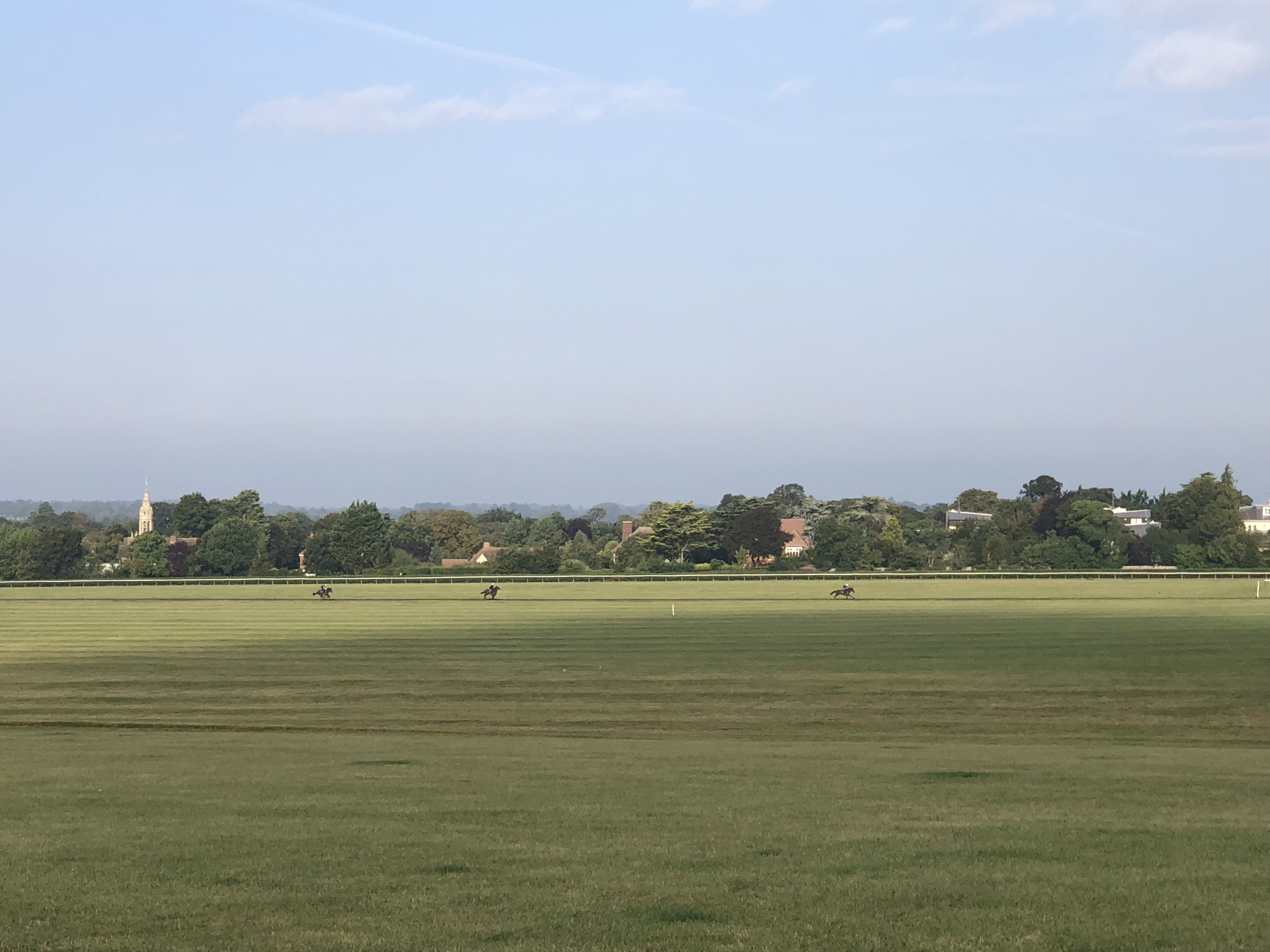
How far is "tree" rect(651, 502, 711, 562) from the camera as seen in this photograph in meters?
128

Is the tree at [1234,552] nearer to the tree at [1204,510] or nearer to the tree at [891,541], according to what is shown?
the tree at [1204,510]

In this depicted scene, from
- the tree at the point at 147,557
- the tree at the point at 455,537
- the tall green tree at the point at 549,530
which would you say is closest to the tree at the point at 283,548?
the tree at the point at 147,557

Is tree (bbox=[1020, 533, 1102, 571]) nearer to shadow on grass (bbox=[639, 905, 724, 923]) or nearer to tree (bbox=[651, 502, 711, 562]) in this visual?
tree (bbox=[651, 502, 711, 562])

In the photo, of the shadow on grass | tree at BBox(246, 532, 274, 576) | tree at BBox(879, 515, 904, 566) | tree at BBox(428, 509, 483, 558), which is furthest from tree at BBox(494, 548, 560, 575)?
the shadow on grass

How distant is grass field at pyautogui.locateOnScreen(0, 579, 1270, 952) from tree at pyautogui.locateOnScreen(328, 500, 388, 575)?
77.5 meters

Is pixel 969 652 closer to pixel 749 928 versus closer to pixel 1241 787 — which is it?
pixel 1241 787

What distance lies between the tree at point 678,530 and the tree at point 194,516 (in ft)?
192

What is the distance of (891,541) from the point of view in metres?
126

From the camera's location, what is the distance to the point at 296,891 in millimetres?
8688

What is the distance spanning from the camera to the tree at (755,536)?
12794 cm

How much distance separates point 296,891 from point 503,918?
5.81 feet

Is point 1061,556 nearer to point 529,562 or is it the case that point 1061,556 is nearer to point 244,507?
point 529,562

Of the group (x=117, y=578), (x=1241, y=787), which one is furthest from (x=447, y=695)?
(x=117, y=578)

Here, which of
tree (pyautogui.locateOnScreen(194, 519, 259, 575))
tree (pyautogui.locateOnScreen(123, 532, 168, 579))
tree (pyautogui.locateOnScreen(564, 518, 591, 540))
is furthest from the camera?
tree (pyautogui.locateOnScreen(564, 518, 591, 540))
